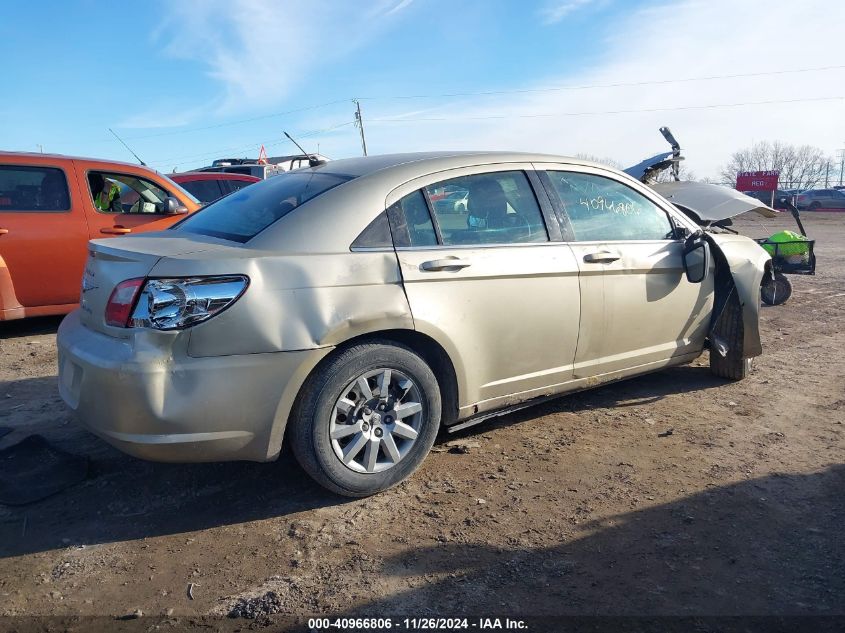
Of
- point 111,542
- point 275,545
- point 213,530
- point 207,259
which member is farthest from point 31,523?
point 207,259

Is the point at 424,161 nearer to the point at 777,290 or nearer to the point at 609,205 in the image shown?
the point at 609,205

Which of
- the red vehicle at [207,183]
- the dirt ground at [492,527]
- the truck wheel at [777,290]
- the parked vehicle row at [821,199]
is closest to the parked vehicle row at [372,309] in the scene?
the dirt ground at [492,527]

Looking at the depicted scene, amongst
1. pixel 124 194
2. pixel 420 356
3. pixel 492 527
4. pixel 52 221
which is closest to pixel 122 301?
pixel 420 356

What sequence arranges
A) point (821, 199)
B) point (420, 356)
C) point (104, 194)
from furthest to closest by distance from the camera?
point (821, 199) → point (104, 194) → point (420, 356)

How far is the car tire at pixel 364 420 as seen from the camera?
3146 millimetres

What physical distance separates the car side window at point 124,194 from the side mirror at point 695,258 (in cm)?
523

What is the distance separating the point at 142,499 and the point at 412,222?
198 centimetres

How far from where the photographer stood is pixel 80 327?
3.37 meters

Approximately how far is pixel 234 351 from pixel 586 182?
2570 millimetres

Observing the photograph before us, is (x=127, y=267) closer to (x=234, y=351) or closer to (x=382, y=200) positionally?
(x=234, y=351)

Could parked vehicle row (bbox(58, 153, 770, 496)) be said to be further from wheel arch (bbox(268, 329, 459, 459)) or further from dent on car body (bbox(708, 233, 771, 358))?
dent on car body (bbox(708, 233, 771, 358))

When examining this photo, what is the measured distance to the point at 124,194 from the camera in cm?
711

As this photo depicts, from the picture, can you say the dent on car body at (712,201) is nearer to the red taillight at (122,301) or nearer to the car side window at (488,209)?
the car side window at (488,209)

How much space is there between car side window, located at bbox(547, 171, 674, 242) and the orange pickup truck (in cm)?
453
